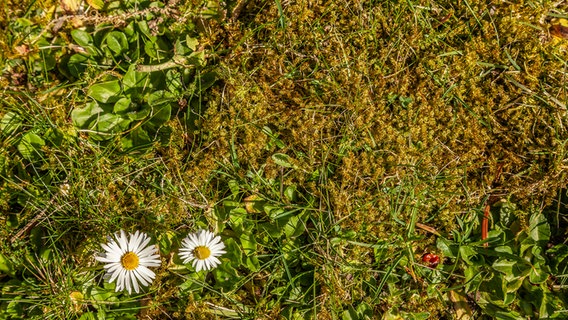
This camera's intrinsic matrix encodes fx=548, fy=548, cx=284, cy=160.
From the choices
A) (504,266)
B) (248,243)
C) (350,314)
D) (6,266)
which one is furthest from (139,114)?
(504,266)

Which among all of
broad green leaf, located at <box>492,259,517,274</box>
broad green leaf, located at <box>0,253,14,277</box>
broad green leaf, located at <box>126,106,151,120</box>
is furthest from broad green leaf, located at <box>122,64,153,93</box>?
broad green leaf, located at <box>492,259,517,274</box>

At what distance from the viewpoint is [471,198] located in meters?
3.07

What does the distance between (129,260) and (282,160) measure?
3.09ft

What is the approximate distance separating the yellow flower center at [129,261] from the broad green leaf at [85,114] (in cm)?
76

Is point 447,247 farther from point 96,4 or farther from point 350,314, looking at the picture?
point 96,4

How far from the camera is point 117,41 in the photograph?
3.04 meters

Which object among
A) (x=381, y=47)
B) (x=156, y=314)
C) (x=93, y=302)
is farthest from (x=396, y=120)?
(x=93, y=302)

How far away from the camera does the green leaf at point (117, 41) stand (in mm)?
3023

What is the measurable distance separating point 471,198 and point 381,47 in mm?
995

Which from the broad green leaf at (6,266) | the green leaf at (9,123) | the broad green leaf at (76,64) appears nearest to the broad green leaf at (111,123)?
the broad green leaf at (76,64)

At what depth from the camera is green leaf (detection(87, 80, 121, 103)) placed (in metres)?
2.96

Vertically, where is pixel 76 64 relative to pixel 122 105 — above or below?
above

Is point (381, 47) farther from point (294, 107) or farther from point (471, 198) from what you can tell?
point (471, 198)

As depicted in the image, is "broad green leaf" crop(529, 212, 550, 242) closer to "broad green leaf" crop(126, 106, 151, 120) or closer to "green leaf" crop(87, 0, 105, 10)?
"broad green leaf" crop(126, 106, 151, 120)
